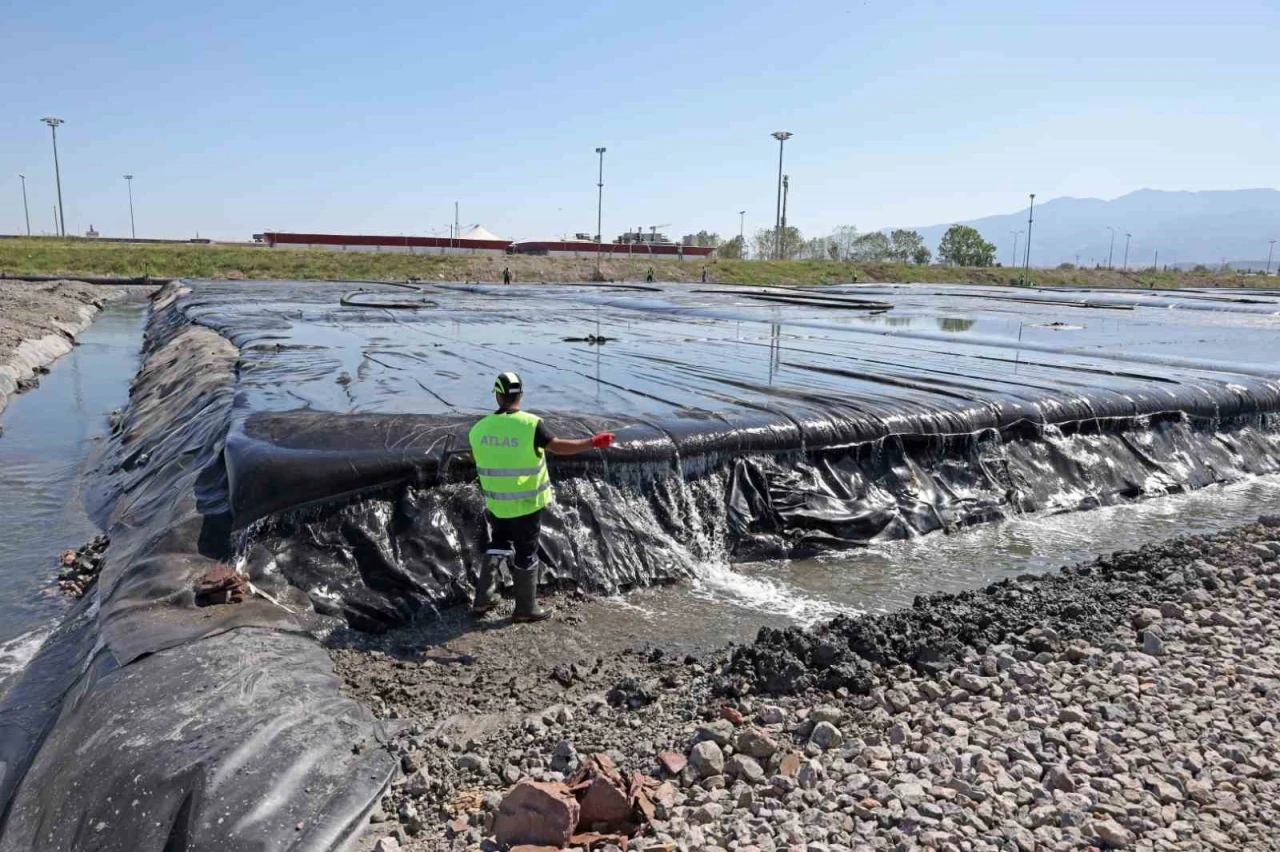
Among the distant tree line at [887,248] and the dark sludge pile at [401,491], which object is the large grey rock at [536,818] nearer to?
the dark sludge pile at [401,491]

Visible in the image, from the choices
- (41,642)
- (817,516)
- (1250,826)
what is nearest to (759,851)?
(1250,826)

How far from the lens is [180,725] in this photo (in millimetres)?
4594

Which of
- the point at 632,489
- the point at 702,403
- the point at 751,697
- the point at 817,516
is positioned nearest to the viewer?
the point at 751,697

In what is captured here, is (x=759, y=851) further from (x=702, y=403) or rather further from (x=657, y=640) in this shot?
(x=702, y=403)

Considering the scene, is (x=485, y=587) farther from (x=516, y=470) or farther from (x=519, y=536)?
(x=516, y=470)

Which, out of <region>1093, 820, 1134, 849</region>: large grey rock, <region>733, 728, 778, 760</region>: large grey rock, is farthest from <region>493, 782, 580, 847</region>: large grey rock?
<region>1093, 820, 1134, 849</region>: large grey rock

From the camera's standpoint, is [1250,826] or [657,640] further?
[657,640]

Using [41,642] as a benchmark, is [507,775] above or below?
above

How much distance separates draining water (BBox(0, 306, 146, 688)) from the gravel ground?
3290 mm

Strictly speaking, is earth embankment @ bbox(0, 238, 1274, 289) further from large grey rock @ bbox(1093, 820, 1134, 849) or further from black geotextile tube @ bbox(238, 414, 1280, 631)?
large grey rock @ bbox(1093, 820, 1134, 849)

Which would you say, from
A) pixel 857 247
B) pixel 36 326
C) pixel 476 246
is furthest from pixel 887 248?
pixel 36 326

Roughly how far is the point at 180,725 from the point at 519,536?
2.64 m

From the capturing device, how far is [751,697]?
526cm

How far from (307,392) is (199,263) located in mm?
52555
